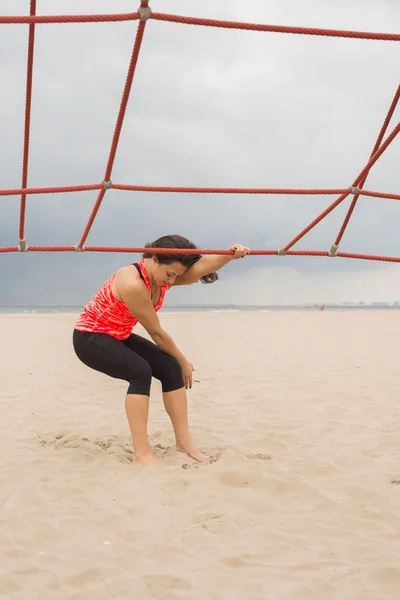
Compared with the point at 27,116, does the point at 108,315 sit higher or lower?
lower

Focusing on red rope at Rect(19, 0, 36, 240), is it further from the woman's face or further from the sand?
the sand

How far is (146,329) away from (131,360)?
186 millimetres

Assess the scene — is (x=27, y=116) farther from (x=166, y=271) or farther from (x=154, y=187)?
(x=166, y=271)

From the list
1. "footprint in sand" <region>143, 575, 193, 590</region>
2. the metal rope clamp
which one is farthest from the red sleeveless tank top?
"footprint in sand" <region>143, 575, 193, 590</region>

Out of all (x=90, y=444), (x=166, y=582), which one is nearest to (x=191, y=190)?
(x=166, y=582)

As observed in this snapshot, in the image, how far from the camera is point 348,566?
228 cm

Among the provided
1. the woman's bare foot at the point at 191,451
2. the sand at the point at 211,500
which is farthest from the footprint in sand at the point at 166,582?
the woman's bare foot at the point at 191,451

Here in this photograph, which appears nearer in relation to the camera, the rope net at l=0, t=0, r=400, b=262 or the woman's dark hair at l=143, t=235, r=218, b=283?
the rope net at l=0, t=0, r=400, b=262

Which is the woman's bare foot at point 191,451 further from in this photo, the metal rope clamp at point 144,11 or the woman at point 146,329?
the metal rope clamp at point 144,11

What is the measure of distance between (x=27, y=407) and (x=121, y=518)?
2.80 metres

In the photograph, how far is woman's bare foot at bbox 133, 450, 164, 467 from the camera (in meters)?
3.33

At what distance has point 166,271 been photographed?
10.5 ft

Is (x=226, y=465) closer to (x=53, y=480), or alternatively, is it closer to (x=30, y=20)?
→ (x=53, y=480)

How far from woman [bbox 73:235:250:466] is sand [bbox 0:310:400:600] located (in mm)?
327
